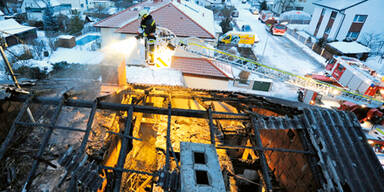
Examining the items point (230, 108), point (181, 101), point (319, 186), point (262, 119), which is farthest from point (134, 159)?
point (319, 186)

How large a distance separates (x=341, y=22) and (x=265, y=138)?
1435 inches

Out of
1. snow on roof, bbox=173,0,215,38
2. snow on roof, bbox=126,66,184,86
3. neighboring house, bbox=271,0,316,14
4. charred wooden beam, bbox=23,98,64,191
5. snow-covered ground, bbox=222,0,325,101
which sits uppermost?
neighboring house, bbox=271,0,316,14

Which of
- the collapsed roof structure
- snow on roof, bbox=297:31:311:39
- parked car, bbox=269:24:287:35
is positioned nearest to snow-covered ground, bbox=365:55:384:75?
snow on roof, bbox=297:31:311:39

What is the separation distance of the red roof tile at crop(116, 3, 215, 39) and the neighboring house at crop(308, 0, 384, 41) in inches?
1180

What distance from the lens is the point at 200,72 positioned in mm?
17781

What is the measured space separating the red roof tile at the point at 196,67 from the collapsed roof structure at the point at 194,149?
886cm

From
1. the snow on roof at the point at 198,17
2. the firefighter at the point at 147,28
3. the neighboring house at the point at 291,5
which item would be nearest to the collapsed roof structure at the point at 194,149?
the firefighter at the point at 147,28

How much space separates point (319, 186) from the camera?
15.5ft

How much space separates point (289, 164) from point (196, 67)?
12.6 m

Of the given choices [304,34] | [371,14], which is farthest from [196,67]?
[304,34]

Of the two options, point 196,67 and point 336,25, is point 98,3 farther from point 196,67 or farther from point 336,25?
point 336,25

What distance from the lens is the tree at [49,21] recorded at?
34250mm

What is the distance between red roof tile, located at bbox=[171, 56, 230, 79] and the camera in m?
17.7

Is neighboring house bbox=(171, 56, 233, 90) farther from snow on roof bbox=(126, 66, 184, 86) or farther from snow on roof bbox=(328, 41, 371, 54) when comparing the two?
snow on roof bbox=(328, 41, 371, 54)
